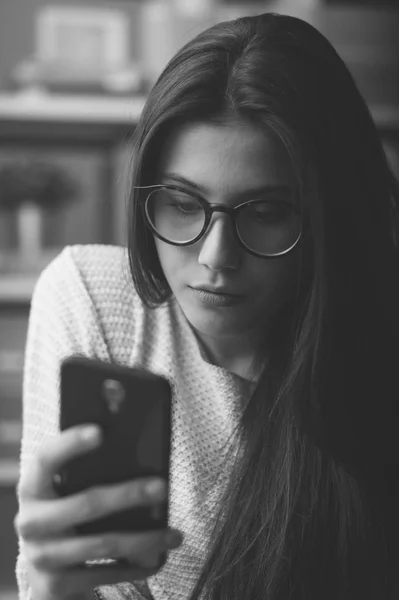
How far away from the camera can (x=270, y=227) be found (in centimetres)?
74

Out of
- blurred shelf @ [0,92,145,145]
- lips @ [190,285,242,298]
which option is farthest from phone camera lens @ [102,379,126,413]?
blurred shelf @ [0,92,145,145]

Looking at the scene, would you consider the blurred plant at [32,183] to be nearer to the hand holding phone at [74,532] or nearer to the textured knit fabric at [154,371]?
the textured knit fabric at [154,371]

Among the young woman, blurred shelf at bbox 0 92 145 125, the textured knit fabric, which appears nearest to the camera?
the young woman

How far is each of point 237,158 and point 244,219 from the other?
7cm

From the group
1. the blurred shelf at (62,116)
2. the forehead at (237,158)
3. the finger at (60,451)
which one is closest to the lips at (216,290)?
the forehead at (237,158)

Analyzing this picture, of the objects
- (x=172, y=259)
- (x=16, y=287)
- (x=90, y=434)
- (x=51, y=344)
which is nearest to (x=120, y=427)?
(x=90, y=434)

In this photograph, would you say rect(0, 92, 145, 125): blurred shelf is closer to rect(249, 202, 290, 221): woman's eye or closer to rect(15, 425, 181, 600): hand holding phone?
rect(249, 202, 290, 221): woman's eye

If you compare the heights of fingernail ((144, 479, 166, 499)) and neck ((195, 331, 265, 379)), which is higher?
neck ((195, 331, 265, 379))

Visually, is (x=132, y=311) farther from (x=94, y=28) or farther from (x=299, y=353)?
(x=94, y=28)

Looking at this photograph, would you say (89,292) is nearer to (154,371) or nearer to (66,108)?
(154,371)

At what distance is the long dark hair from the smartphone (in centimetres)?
25

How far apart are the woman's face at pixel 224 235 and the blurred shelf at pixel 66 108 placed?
40.3 inches

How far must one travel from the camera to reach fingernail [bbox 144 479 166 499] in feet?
1.86

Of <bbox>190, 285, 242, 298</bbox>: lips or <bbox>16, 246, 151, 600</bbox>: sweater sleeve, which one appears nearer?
<bbox>190, 285, 242, 298</bbox>: lips
